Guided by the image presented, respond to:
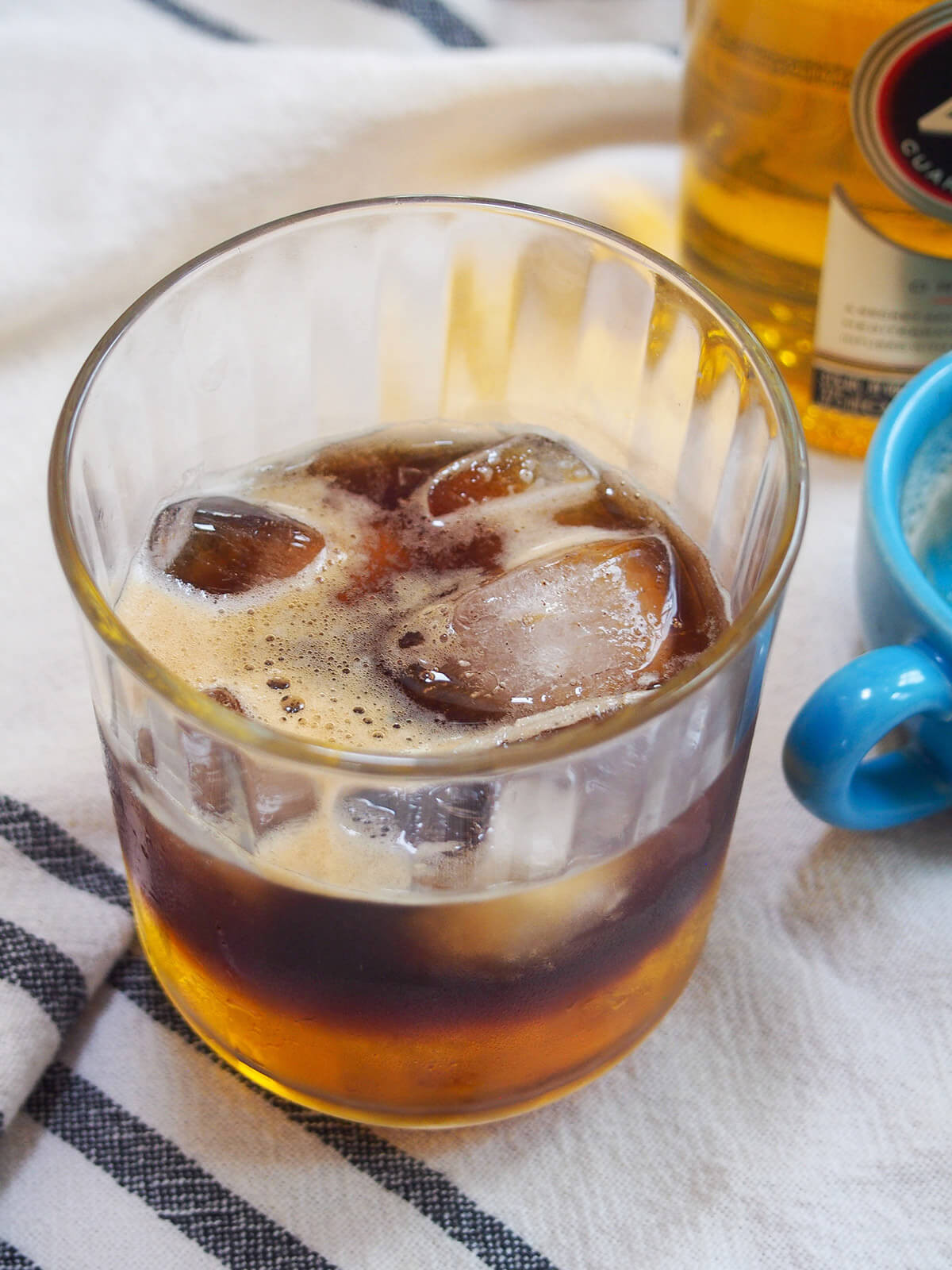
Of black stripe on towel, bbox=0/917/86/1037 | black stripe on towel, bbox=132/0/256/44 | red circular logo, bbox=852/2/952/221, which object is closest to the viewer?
black stripe on towel, bbox=0/917/86/1037

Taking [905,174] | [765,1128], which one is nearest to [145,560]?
[765,1128]

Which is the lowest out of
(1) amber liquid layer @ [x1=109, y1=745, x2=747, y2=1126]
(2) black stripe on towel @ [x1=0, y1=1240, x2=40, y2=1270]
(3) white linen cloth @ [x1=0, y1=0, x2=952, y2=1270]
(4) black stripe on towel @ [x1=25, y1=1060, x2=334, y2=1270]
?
(2) black stripe on towel @ [x1=0, y1=1240, x2=40, y2=1270]

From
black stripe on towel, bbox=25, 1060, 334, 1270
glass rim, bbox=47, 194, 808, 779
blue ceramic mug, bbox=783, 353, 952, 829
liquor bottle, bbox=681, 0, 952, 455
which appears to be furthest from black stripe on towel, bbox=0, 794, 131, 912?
liquor bottle, bbox=681, 0, 952, 455

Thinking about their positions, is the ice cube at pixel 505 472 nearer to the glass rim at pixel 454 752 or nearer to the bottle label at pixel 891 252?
the glass rim at pixel 454 752

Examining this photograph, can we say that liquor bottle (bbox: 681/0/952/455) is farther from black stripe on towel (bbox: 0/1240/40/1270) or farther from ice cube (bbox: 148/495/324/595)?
black stripe on towel (bbox: 0/1240/40/1270)

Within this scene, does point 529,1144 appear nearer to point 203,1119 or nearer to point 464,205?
point 203,1119

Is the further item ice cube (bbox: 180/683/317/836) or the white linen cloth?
the white linen cloth

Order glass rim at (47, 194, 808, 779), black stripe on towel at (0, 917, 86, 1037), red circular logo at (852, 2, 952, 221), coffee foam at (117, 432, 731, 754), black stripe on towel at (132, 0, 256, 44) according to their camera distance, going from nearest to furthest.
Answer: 1. glass rim at (47, 194, 808, 779)
2. coffee foam at (117, 432, 731, 754)
3. black stripe on towel at (0, 917, 86, 1037)
4. red circular logo at (852, 2, 952, 221)
5. black stripe on towel at (132, 0, 256, 44)

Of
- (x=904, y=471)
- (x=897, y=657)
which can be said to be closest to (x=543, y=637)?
(x=897, y=657)

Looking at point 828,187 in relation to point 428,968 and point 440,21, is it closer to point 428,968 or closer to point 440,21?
point 440,21
